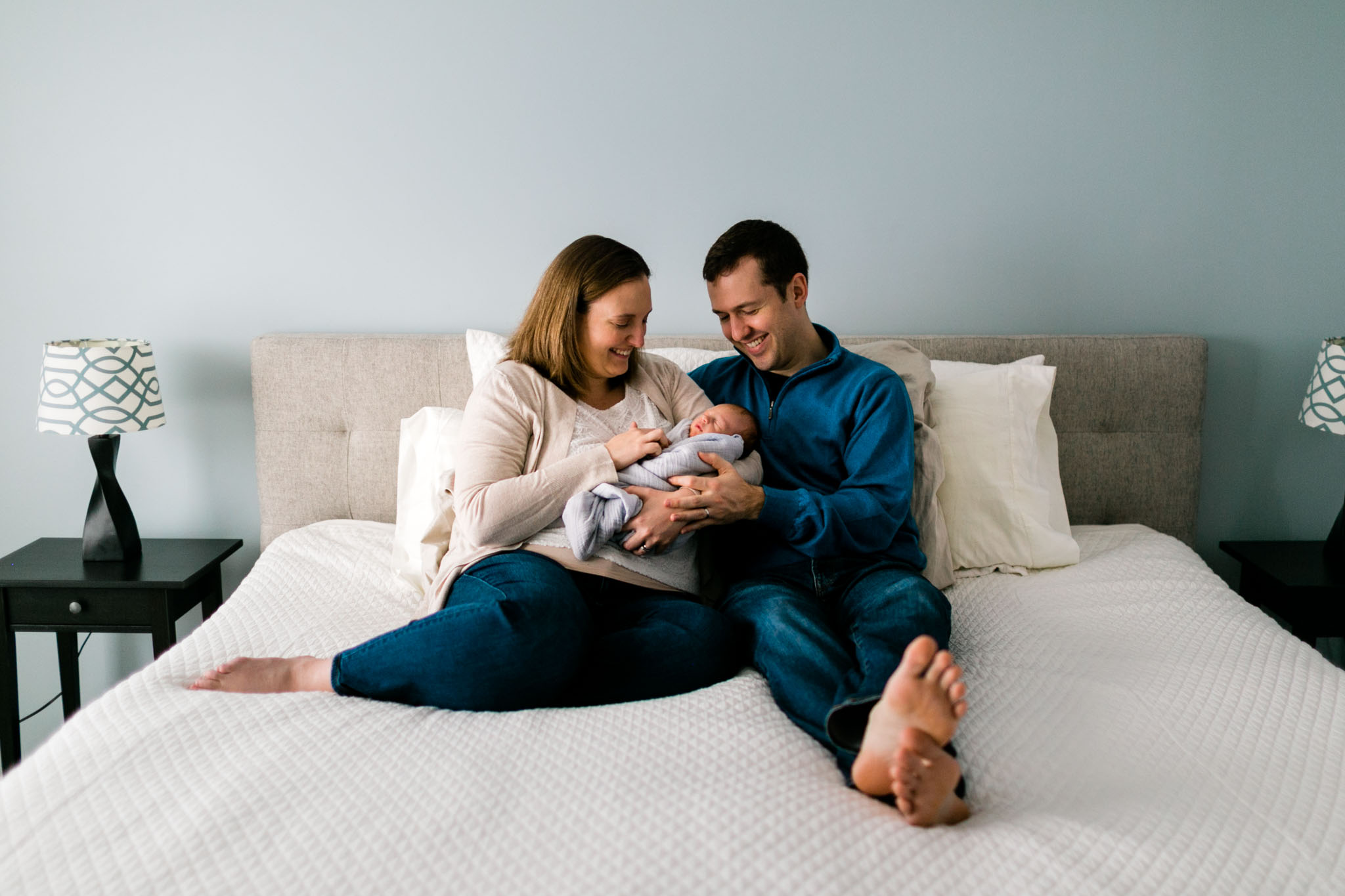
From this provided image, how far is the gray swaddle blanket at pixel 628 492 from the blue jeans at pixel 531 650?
81 mm

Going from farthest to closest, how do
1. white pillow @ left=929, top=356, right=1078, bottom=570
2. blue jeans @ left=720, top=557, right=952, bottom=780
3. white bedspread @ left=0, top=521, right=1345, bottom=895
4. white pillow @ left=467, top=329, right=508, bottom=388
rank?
white pillow @ left=467, top=329, right=508, bottom=388, white pillow @ left=929, top=356, right=1078, bottom=570, blue jeans @ left=720, top=557, right=952, bottom=780, white bedspread @ left=0, top=521, right=1345, bottom=895

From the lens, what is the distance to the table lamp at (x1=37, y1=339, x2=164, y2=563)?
70.6 inches

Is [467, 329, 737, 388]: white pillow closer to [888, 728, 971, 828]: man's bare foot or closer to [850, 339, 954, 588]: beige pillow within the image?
[850, 339, 954, 588]: beige pillow

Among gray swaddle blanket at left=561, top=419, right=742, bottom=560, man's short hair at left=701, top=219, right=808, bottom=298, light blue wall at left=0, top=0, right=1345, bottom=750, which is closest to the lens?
gray swaddle blanket at left=561, top=419, right=742, bottom=560

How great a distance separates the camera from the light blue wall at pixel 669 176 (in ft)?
6.61

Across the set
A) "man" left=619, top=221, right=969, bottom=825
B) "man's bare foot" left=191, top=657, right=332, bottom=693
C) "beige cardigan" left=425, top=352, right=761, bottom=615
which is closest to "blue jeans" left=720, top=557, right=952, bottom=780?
"man" left=619, top=221, right=969, bottom=825

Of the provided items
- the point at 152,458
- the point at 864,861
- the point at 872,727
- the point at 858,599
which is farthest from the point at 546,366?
the point at 152,458

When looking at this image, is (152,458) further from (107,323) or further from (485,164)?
(485,164)

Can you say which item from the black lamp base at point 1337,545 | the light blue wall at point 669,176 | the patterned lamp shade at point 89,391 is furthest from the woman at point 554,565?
the black lamp base at point 1337,545

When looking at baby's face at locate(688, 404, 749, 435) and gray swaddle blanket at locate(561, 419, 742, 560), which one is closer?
gray swaddle blanket at locate(561, 419, 742, 560)

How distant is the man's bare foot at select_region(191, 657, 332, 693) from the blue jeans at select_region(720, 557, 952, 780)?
639 millimetres

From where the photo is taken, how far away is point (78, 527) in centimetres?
220

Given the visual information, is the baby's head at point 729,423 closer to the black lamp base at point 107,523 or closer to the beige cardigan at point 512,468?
the beige cardigan at point 512,468

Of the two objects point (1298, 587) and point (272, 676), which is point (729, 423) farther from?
point (1298, 587)
